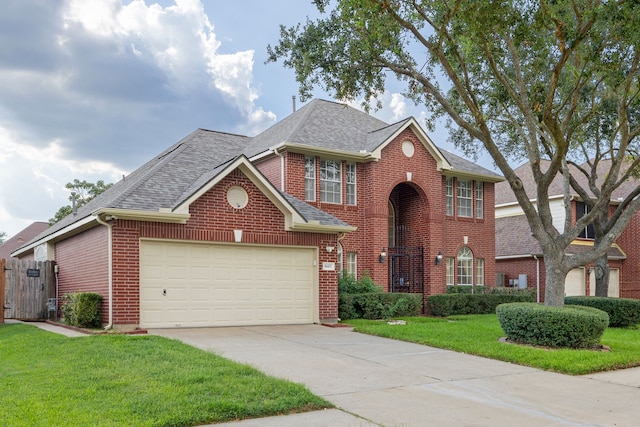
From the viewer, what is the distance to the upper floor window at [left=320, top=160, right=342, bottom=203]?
67.7 feet

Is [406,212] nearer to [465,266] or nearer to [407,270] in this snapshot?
[407,270]

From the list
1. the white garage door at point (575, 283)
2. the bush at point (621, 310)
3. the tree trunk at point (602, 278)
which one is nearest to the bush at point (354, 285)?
the bush at point (621, 310)

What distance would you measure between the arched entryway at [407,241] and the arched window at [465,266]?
2.26 metres

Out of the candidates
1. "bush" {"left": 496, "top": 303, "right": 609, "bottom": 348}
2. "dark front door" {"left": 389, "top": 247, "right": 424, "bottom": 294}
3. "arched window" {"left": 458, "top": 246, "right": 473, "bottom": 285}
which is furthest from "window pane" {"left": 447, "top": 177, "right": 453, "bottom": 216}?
"bush" {"left": 496, "top": 303, "right": 609, "bottom": 348}

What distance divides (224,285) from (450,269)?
11666mm

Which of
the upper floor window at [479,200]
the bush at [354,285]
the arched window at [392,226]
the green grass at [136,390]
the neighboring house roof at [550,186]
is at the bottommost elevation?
the green grass at [136,390]

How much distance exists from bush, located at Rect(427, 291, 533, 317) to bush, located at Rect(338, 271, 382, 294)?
2717 millimetres

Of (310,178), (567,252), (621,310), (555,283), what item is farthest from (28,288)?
(567,252)

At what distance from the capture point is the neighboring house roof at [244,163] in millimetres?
14375

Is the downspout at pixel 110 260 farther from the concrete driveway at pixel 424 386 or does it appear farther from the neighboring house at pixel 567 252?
the neighboring house at pixel 567 252

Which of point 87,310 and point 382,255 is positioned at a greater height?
point 382,255

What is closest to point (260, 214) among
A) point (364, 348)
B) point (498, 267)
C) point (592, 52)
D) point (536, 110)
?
point (364, 348)

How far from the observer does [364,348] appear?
1179 centimetres

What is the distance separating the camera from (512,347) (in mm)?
11680
